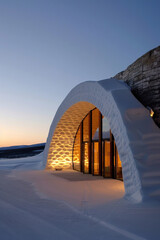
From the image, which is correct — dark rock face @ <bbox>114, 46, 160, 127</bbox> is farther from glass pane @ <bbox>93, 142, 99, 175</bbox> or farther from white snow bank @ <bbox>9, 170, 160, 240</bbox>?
glass pane @ <bbox>93, 142, 99, 175</bbox>

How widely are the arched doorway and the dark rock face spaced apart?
322 cm

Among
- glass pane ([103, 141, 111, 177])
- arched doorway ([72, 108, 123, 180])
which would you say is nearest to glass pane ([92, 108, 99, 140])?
arched doorway ([72, 108, 123, 180])

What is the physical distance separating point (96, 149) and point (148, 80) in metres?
5.81

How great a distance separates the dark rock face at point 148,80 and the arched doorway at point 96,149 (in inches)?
127

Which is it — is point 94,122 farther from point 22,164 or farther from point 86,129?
point 22,164

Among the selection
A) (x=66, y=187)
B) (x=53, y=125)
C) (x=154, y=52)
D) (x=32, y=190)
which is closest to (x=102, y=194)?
(x=66, y=187)

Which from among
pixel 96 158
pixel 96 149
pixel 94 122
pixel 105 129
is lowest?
pixel 96 158

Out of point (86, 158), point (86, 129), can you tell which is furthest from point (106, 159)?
point (86, 129)

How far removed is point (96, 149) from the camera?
Answer: 496 inches

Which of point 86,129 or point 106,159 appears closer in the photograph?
point 106,159

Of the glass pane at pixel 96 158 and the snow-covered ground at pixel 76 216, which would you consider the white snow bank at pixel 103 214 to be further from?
the glass pane at pixel 96 158

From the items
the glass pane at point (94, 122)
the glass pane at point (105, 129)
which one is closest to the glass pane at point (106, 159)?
the glass pane at point (105, 129)

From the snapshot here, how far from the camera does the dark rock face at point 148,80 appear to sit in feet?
24.3

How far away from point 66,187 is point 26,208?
2897 millimetres
